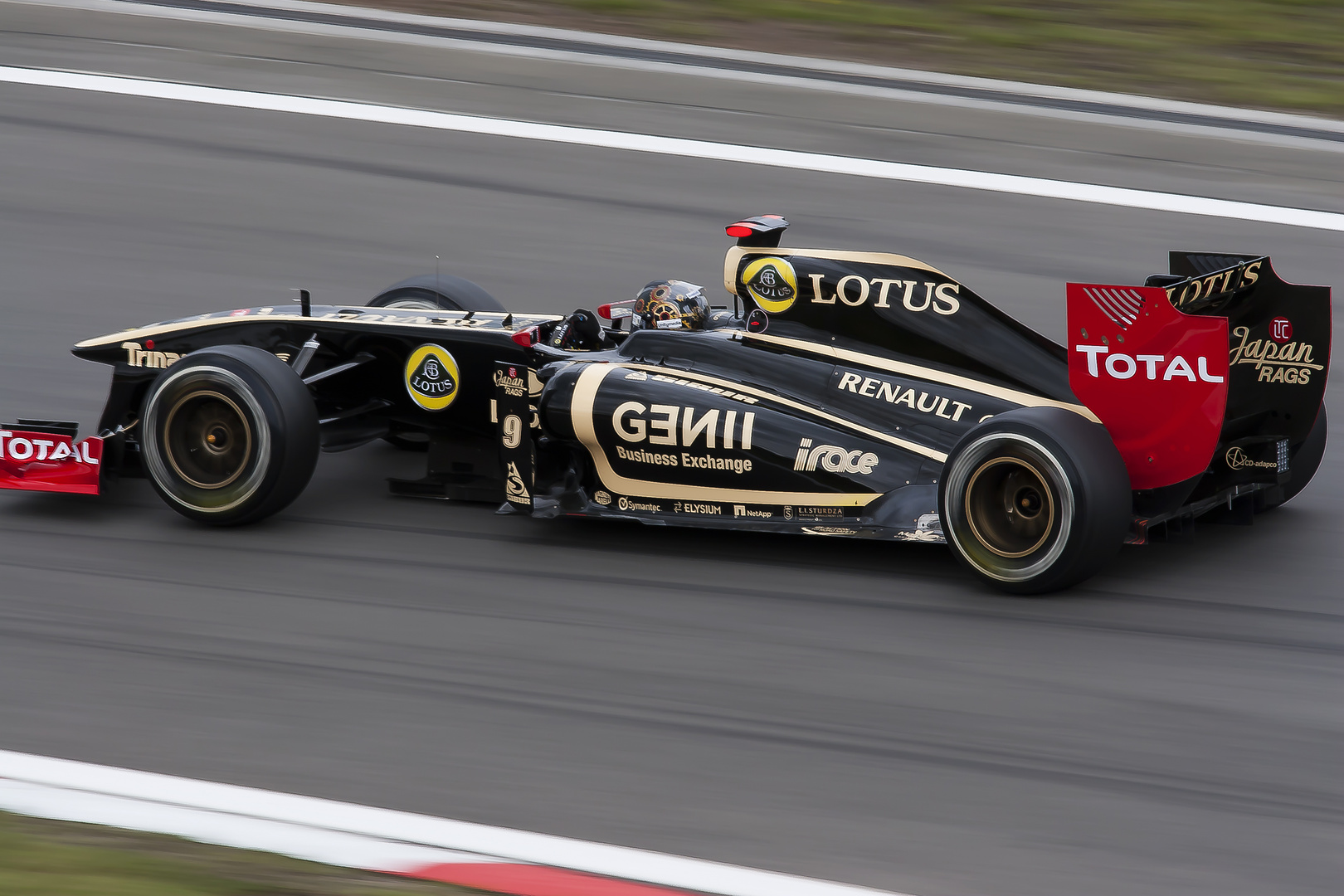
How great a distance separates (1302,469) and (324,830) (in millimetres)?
4497

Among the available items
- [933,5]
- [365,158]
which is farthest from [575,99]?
[933,5]

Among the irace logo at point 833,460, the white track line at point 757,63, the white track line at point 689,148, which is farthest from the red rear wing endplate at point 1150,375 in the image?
the white track line at point 757,63

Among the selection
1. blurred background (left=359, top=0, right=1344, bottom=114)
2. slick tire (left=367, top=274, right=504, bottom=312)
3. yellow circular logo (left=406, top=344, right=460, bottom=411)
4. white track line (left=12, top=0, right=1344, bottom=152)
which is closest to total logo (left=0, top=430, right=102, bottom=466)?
yellow circular logo (left=406, top=344, right=460, bottom=411)

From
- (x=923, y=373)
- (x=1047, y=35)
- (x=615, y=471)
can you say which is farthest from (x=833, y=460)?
(x=1047, y=35)

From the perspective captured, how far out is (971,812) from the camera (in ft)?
15.5

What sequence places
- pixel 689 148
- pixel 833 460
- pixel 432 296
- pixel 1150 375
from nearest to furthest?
pixel 1150 375 < pixel 833 460 < pixel 432 296 < pixel 689 148

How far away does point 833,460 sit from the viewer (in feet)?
21.3

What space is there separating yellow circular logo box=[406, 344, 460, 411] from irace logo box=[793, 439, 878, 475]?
5.75 feet

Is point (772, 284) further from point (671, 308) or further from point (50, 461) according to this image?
point (50, 461)

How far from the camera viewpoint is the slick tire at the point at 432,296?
8234 millimetres

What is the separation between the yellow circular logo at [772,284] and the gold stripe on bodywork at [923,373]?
0.47 feet

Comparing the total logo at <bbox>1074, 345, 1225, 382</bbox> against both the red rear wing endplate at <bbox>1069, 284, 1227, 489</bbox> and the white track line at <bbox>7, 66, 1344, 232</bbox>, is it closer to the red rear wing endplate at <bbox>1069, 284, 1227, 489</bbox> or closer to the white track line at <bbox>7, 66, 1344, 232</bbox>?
the red rear wing endplate at <bbox>1069, 284, 1227, 489</bbox>

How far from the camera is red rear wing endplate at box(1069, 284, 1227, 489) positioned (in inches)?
232

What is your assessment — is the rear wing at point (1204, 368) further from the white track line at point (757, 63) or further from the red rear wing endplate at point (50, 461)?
the white track line at point (757, 63)
